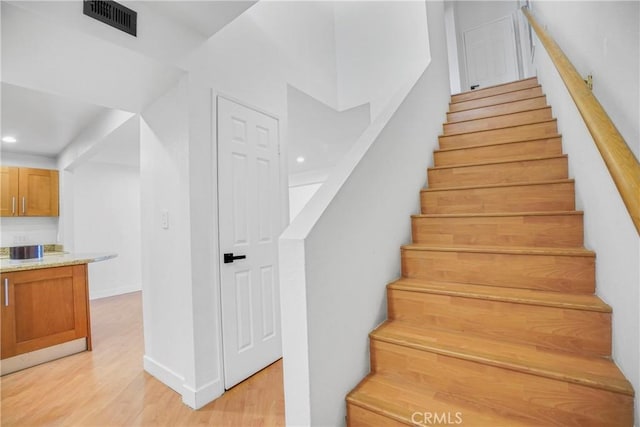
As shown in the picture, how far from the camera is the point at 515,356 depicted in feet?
3.60

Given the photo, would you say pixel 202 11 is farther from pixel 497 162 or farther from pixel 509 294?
pixel 509 294

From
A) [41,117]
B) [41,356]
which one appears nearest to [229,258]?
[41,356]

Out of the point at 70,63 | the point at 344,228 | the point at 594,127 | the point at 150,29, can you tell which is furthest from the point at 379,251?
the point at 70,63

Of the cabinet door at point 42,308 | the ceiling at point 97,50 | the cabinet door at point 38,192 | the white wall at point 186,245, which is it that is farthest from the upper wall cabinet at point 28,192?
the white wall at point 186,245

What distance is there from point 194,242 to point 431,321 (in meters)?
1.43

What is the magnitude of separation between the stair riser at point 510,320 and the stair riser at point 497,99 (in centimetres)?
221

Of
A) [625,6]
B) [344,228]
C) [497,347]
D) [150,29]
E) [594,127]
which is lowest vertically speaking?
[497,347]

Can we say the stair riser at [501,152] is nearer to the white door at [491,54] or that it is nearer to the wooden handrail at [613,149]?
the wooden handrail at [613,149]

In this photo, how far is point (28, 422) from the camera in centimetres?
174

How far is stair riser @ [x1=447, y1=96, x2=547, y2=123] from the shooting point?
246 centimetres

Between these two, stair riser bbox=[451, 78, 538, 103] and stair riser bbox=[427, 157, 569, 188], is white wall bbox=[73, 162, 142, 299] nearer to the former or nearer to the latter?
stair riser bbox=[427, 157, 569, 188]

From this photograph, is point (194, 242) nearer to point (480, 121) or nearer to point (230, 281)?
point (230, 281)

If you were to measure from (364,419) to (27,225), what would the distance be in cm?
574

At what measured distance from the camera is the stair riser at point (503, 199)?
1.61 m
